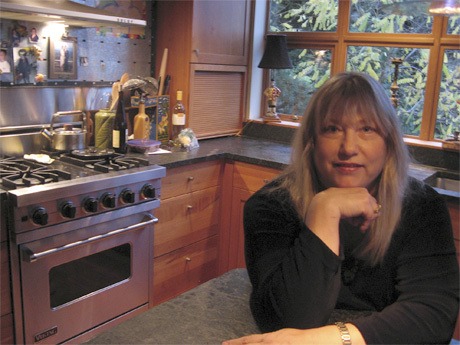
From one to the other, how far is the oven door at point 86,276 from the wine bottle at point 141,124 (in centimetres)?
60

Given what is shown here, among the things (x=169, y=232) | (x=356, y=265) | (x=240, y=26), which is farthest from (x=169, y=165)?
(x=356, y=265)

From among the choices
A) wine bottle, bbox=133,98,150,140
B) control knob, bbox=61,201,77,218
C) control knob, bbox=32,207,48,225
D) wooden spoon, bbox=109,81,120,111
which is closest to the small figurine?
wine bottle, bbox=133,98,150,140

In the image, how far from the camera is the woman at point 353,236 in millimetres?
945

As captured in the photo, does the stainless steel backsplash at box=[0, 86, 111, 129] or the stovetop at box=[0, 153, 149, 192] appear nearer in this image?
the stovetop at box=[0, 153, 149, 192]

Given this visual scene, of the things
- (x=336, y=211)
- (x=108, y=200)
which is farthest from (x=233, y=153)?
(x=336, y=211)

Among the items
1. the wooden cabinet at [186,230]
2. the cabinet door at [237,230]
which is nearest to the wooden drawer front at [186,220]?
the wooden cabinet at [186,230]

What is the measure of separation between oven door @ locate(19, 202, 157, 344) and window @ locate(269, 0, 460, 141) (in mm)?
1319

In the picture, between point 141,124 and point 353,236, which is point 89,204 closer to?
point 141,124

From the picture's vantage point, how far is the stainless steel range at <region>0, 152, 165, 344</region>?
1892 millimetres

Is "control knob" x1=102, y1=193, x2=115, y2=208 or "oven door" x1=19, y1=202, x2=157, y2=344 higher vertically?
"control knob" x1=102, y1=193, x2=115, y2=208

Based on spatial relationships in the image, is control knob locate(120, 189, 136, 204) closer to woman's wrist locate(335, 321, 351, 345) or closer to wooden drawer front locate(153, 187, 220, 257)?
wooden drawer front locate(153, 187, 220, 257)

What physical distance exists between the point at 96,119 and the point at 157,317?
1.96 m

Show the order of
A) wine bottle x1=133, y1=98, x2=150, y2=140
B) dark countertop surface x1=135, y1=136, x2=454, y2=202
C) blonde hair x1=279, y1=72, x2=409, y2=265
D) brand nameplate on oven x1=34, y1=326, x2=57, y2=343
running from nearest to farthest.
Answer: blonde hair x1=279, y1=72, x2=409, y2=265 → brand nameplate on oven x1=34, y1=326, x2=57, y2=343 → dark countertop surface x1=135, y1=136, x2=454, y2=202 → wine bottle x1=133, y1=98, x2=150, y2=140

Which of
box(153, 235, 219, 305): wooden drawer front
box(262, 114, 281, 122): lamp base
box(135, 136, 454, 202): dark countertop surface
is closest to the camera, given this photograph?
box(135, 136, 454, 202): dark countertop surface
